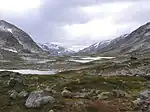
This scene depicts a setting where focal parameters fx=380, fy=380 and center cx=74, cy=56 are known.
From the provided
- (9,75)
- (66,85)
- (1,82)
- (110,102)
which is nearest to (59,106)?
(110,102)

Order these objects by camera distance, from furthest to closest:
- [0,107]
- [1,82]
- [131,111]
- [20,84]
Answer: [1,82] < [20,84] < [0,107] < [131,111]

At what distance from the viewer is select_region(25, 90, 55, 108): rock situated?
51147 mm

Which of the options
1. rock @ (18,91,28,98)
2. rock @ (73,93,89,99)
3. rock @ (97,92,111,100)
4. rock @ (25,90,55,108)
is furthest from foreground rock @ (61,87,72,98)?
rock @ (18,91,28,98)

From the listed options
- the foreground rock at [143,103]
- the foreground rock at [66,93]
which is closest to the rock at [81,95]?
the foreground rock at [66,93]

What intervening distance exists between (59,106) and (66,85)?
1654 centimetres

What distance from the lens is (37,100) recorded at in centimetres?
5147

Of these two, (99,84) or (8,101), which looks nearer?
(8,101)

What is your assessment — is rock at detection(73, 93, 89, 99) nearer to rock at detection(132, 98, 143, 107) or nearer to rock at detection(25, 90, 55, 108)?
rock at detection(25, 90, 55, 108)

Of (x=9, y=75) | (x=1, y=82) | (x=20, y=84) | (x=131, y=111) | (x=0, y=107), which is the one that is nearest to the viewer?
(x=131, y=111)

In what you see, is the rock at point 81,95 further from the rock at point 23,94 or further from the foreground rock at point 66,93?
the rock at point 23,94

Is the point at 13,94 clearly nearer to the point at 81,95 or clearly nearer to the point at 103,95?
the point at 81,95

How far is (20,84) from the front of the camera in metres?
65.4

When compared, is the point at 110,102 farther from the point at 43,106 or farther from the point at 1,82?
the point at 1,82

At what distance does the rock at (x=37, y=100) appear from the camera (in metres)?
51.1
